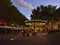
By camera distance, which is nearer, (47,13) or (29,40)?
(29,40)

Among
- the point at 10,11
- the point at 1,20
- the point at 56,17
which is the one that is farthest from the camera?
the point at 56,17

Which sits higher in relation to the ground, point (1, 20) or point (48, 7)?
point (48, 7)

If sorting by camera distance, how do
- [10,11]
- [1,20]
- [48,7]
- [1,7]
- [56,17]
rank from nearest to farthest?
[1,7] < [1,20] < [10,11] < [56,17] < [48,7]

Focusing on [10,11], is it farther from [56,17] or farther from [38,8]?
[38,8]

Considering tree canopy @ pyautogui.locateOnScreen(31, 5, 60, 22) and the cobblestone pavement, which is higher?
tree canopy @ pyautogui.locateOnScreen(31, 5, 60, 22)

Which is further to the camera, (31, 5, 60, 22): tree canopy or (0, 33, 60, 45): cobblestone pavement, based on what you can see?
(31, 5, 60, 22): tree canopy

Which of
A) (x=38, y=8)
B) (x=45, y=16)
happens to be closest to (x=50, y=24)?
(x=45, y=16)

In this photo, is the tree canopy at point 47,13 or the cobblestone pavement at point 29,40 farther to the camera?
the tree canopy at point 47,13

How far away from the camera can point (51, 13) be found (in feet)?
407

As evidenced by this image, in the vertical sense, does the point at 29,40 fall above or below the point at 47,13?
below

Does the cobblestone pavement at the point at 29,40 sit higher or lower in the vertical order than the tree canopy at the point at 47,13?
lower

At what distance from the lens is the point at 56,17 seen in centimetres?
12100

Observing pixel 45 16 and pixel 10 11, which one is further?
pixel 45 16

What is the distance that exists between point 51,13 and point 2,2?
50.6 metres
